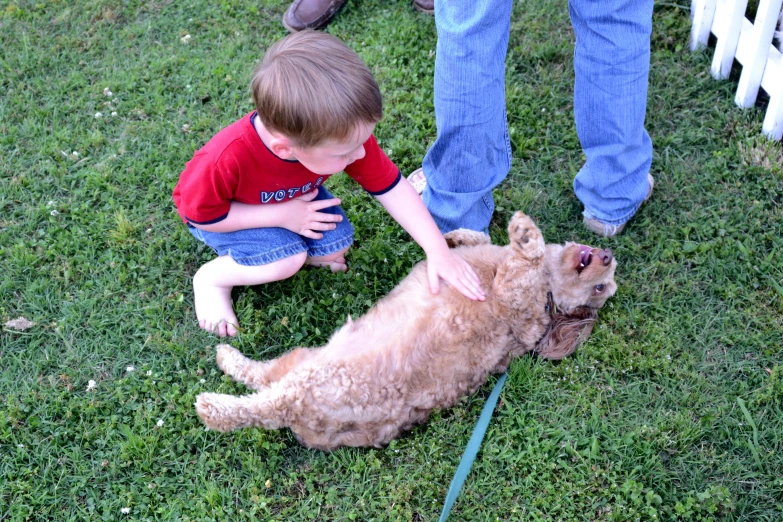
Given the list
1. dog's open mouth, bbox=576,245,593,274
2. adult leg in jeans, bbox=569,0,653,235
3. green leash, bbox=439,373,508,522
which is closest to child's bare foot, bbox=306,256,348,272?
green leash, bbox=439,373,508,522

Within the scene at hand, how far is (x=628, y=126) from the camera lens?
4035 mm

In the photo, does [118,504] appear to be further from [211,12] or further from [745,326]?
[211,12]

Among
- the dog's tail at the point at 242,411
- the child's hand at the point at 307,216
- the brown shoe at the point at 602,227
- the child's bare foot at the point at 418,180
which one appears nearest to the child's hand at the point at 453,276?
the child's hand at the point at 307,216

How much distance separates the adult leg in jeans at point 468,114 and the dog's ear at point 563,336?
0.83m

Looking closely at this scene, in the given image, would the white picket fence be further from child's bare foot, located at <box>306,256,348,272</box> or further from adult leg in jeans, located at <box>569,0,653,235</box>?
child's bare foot, located at <box>306,256,348,272</box>

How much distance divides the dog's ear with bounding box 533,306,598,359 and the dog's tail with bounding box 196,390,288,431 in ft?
4.89

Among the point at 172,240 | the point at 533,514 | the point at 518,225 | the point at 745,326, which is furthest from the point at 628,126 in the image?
the point at 172,240

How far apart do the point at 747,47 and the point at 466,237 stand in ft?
8.94

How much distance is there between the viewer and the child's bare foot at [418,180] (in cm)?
452

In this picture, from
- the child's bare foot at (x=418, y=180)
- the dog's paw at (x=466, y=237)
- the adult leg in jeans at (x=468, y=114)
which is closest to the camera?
the adult leg in jeans at (x=468, y=114)

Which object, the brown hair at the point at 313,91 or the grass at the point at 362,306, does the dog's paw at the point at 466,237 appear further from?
the brown hair at the point at 313,91

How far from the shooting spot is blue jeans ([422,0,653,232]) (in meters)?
3.58

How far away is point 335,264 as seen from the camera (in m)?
4.20

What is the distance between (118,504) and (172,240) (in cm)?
172
